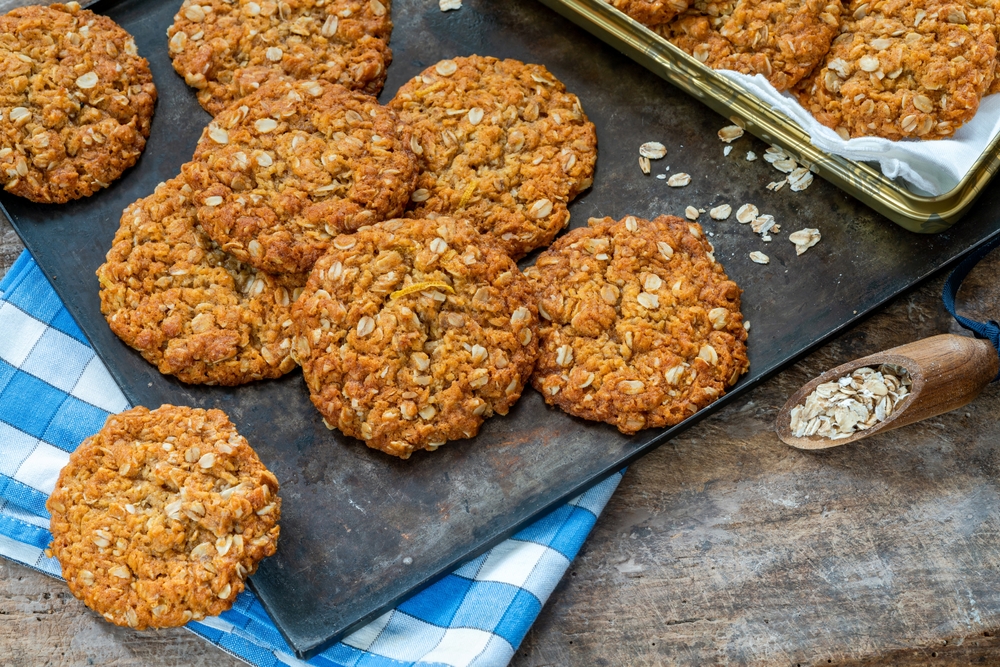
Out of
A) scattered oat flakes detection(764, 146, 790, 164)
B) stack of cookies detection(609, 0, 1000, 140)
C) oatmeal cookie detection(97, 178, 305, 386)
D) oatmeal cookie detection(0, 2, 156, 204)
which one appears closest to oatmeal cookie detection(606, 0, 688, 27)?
stack of cookies detection(609, 0, 1000, 140)

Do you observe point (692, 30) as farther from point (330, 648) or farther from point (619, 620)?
point (330, 648)

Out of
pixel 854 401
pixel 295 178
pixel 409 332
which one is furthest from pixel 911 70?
pixel 295 178

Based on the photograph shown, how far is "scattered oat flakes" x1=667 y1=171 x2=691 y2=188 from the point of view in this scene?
3004 mm

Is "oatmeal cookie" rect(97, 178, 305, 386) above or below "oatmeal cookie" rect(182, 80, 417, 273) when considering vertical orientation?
below

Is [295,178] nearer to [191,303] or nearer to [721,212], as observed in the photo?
[191,303]

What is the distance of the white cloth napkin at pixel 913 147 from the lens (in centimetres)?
265

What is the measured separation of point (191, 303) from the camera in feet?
9.34

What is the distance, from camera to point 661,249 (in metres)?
2.83

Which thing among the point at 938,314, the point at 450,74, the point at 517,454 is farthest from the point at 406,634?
the point at 938,314

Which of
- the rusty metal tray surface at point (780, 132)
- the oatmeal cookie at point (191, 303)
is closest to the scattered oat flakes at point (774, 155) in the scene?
the rusty metal tray surface at point (780, 132)

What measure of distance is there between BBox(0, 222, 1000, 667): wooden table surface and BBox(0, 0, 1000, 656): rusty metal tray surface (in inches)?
9.3

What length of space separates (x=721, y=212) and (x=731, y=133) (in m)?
0.25

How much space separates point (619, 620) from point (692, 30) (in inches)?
69.4

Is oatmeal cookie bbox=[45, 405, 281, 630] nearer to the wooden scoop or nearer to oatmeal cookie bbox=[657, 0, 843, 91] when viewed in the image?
the wooden scoop
